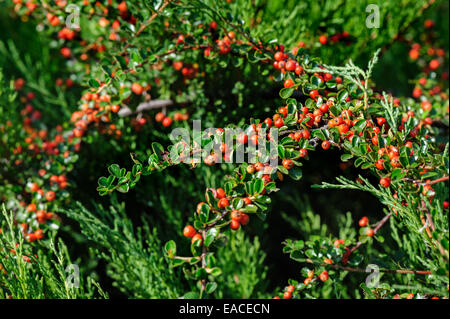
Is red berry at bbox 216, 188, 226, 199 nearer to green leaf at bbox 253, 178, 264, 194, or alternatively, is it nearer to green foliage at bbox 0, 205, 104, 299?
green leaf at bbox 253, 178, 264, 194

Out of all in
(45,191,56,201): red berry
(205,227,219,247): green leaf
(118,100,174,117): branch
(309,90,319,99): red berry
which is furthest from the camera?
(118,100,174,117): branch

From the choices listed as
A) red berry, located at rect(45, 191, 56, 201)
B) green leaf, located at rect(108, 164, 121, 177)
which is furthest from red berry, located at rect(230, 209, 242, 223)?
red berry, located at rect(45, 191, 56, 201)

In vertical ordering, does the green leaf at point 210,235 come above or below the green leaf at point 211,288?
A: above

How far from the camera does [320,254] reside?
1041mm

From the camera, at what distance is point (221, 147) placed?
0.92m

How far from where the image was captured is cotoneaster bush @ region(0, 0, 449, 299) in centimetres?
89

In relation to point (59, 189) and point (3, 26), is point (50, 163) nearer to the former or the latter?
point (59, 189)

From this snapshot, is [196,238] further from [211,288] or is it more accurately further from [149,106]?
[149,106]

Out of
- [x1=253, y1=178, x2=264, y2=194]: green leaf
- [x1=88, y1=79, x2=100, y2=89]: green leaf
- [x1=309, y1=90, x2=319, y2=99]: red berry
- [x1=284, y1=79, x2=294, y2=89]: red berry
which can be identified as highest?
[x1=88, y1=79, x2=100, y2=89]: green leaf

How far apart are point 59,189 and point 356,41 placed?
126 cm

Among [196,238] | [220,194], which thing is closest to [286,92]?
[220,194]

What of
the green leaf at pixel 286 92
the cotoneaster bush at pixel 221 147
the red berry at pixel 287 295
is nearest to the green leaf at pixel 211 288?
the cotoneaster bush at pixel 221 147

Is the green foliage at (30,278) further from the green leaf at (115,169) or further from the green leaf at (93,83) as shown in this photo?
the green leaf at (93,83)

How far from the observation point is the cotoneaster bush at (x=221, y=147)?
890 mm
